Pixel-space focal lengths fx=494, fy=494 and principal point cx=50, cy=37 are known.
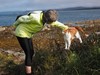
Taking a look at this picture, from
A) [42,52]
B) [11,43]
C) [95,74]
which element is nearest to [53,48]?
[42,52]

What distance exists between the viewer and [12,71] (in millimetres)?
13094

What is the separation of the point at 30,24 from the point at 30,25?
0.09 feet

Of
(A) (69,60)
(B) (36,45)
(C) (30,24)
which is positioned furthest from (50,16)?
(B) (36,45)

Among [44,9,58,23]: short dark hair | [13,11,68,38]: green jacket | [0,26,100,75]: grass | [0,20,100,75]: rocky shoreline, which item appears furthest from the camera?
[0,20,100,75]: rocky shoreline

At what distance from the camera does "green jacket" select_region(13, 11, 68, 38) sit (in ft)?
36.5

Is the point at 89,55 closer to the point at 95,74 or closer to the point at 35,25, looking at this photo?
the point at 95,74

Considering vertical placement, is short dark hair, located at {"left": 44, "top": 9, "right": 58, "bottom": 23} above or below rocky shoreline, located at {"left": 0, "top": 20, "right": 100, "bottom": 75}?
above

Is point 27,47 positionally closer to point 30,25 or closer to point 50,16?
point 30,25

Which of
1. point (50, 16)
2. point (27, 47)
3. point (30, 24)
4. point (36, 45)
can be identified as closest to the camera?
point (50, 16)

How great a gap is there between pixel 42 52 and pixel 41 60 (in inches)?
9.0

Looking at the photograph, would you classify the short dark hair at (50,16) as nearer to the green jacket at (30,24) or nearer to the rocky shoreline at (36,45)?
the green jacket at (30,24)

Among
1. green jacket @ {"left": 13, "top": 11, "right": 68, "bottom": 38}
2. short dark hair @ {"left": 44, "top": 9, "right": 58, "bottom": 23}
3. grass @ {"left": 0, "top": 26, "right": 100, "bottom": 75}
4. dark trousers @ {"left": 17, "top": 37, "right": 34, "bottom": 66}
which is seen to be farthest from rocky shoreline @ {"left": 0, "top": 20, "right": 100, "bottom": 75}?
short dark hair @ {"left": 44, "top": 9, "right": 58, "bottom": 23}

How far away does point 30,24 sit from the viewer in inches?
444

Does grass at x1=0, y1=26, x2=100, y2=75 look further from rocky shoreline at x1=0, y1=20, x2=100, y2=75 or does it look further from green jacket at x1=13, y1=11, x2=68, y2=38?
green jacket at x1=13, y1=11, x2=68, y2=38
